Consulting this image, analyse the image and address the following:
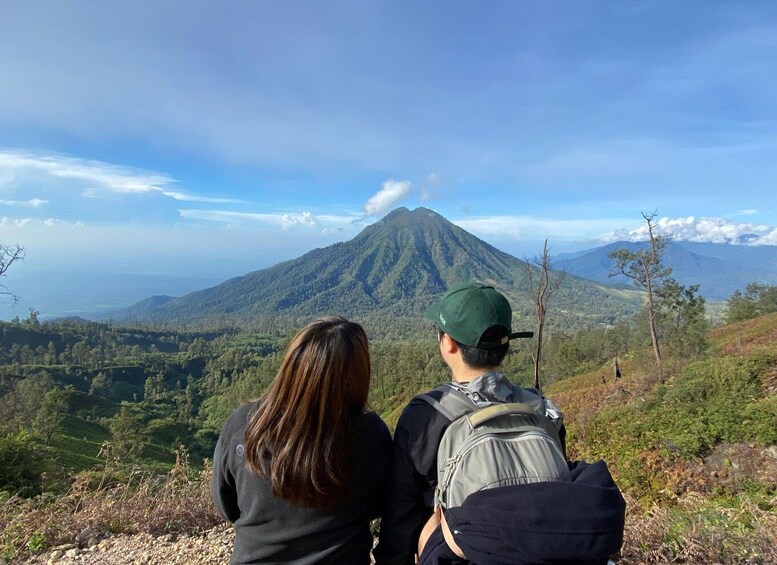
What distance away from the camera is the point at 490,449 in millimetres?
1336

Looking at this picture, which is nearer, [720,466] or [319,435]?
[319,435]

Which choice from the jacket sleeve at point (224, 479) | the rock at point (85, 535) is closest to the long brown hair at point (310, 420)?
the jacket sleeve at point (224, 479)

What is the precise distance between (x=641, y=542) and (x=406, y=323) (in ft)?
445

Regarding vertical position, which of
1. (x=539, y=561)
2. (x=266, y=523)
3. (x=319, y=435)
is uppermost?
(x=319, y=435)

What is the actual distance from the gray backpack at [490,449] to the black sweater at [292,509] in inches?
12.9

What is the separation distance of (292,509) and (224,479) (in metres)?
0.33

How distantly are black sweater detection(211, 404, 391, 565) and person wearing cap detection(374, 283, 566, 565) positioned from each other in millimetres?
105

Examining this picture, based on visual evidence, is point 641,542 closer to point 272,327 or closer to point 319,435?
point 319,435

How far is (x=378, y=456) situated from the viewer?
66.9 inches

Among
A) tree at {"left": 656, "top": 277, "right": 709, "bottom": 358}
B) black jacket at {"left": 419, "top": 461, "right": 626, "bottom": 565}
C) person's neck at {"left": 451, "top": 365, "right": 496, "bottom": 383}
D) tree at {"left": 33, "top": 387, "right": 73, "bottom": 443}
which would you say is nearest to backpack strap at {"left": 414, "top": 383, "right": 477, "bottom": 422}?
person's neck at {"left": 451, "top": 365, "right": 496, "bottom": 383}

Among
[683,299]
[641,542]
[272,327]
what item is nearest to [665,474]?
[641,542]

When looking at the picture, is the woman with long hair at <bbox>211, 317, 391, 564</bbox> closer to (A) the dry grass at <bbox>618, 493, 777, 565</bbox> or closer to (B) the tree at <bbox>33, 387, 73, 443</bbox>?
(A) the dry grass at <bbox>618, 493, 777, 565</bbox>

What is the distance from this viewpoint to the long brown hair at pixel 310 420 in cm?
155

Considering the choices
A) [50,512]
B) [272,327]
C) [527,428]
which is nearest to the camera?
[527,428]
